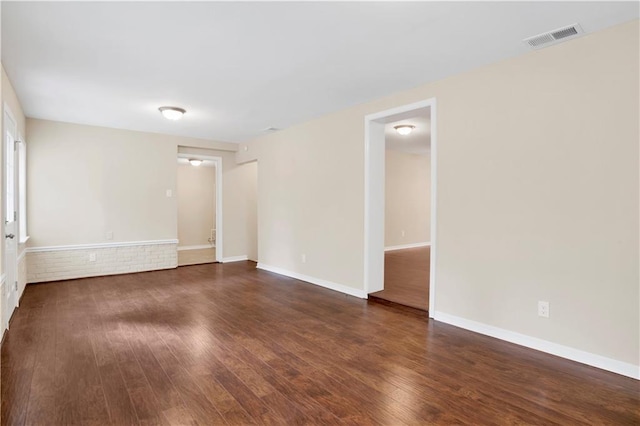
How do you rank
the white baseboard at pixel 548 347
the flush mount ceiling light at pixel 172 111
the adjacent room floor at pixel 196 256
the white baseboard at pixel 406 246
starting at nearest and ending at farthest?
the white baseboard at pixel 548 347, the flush mount ceiling light at pixel 172 111, the adjacent room floor at pixel 196 256, the white baseboard at pixel 406 246

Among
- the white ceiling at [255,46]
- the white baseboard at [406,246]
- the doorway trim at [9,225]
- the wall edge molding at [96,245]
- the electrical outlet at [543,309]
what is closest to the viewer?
the white ceiling at [255,46]

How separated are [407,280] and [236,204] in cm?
397

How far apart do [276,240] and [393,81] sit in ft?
11.4

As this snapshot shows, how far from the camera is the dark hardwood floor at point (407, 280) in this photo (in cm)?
413

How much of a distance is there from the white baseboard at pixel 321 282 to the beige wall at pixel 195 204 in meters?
3.56

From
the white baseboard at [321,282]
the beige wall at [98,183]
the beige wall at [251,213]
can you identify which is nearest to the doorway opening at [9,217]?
the beige wall at [98,183]

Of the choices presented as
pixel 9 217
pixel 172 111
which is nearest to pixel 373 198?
pixel 172 111

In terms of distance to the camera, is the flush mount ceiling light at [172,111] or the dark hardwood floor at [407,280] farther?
the flush mount ceiling light at [172,111]

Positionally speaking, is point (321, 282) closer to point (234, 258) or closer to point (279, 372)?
point (279, 372)

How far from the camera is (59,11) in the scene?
2268 mm

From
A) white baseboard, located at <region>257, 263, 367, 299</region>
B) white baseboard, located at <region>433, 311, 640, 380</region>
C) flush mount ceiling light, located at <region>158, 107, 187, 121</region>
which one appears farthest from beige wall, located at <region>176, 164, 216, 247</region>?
white baseboard, located at <region>433, 311, 640, 380</region>

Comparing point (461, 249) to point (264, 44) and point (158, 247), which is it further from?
point (158, 247)

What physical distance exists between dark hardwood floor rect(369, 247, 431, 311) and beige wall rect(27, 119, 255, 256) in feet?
13.5

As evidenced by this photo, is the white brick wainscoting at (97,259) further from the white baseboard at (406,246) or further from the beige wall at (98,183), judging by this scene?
the white baseboard at (406,246)
